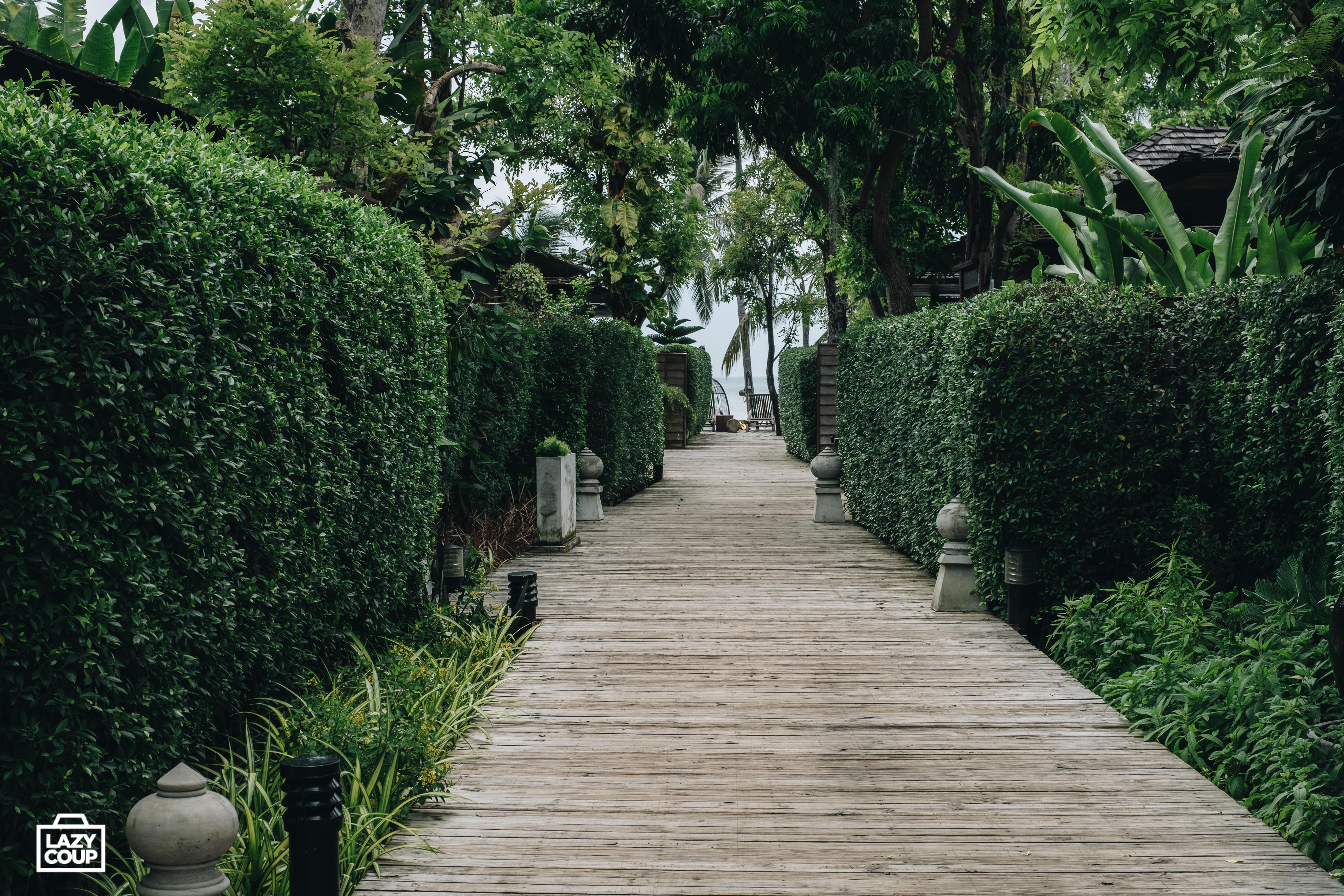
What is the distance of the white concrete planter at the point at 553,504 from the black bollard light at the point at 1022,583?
206 inches

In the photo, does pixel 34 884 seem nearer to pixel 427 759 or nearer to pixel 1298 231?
pixel 427 759

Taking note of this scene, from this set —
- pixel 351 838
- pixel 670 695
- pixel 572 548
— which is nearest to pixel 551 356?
pixel 572 548

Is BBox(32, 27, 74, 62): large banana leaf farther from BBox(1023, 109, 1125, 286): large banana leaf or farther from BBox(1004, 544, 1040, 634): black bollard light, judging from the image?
BBox(1004, 544, 1040, 634): black bollard light

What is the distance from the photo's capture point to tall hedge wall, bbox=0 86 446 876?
10.2ft

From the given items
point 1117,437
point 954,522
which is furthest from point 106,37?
point 1117,437

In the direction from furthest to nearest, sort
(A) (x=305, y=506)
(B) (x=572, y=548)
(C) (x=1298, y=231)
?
1. (B) (x=572, y=548)
2. (C) (x=1298, y=231)
3. (A) (x=305, y=506)

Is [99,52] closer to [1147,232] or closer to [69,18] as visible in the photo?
[69,18]

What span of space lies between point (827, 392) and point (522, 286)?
9010 mm

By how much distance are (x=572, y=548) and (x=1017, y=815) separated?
7.59 m

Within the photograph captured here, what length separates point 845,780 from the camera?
4617mm

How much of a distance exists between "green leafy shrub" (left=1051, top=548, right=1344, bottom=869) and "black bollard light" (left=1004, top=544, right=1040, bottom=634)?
0.30 meters

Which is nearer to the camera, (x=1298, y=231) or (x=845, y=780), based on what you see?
(x=845, y=780)

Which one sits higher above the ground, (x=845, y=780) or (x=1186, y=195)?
(x=1186, y=195)

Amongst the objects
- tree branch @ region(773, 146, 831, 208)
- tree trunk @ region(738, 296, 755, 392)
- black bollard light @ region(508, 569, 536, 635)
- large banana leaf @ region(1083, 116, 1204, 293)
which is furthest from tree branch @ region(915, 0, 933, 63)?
tree trunk @ region(738, 296, 755, 392)
